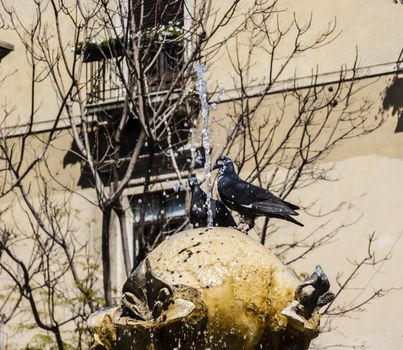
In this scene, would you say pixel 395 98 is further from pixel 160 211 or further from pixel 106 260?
pixel 106 260

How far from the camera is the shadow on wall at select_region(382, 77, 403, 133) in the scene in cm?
1688

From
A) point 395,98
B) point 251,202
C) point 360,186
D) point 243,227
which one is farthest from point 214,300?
point 395,98

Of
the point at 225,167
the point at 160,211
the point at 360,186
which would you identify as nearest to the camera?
the point at 225,167

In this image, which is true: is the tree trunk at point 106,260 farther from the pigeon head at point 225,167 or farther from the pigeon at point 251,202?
the pigeon at point 251,202

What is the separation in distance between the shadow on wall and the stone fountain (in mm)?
9907

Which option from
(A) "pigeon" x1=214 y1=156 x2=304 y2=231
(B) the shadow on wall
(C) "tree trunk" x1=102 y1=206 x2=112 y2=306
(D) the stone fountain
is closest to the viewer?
(D) the stone fountain

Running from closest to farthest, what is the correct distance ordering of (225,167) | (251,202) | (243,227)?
1. (243,227)
2. (251,202)
3. (225,167)

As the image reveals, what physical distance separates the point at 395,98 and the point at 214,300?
34.3ft

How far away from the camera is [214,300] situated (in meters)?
6.87

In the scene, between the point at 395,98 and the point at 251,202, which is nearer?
the point at 251,202

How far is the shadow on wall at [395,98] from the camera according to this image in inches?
664

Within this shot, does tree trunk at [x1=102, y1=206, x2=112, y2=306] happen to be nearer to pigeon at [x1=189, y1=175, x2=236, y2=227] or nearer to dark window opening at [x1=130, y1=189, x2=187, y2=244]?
dark window opening at [x1=130, y1=189, x2=187, y2=244]

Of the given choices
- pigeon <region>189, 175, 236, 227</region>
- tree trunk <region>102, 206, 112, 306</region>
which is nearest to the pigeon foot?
pigeon <region>189, 175, 236, 227</region>

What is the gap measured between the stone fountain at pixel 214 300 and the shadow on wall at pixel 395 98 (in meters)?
9.91
